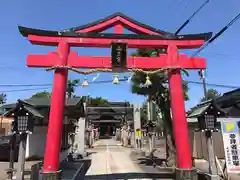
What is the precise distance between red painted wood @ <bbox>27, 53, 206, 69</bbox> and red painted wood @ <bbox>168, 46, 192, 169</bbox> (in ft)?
1.18

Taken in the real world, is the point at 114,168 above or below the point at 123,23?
below

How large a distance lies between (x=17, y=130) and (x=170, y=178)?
6841 mm

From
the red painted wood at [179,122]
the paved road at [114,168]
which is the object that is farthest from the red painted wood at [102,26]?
the paved road at [114,168]

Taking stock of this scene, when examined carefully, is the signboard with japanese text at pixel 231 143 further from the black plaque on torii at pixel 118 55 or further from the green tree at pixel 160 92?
the green tree at pixel 160 92

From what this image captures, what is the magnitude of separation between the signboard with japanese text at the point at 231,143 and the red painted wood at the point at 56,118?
6.25m

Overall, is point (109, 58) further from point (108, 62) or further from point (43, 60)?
point (43, 60)

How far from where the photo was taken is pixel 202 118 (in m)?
9.02

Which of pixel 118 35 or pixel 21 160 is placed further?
pixel 118 35

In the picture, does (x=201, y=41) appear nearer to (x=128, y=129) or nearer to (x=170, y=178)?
(x=170, y=178)

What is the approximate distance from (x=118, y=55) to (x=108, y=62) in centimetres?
49

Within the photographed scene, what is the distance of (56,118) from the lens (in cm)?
845

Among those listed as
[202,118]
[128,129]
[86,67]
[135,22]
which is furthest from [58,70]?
[128,129]

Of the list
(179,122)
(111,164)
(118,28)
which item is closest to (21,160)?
(179,122)

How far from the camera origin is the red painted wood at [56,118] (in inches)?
323
